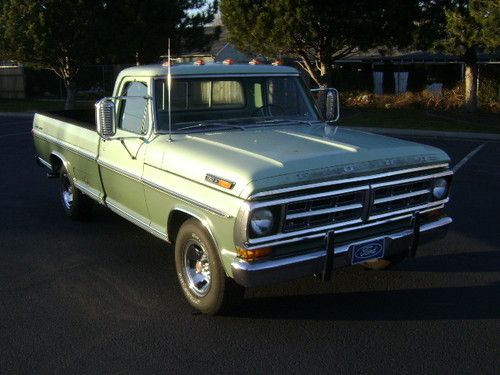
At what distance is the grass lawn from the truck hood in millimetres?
14042

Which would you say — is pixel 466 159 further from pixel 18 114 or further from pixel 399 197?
pixel 18 114

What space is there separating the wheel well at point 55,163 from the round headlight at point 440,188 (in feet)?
15.5

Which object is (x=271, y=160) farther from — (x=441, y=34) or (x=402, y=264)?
(x=441, y=34)

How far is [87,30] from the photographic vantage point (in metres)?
25.2

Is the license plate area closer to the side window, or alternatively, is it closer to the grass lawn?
the side window

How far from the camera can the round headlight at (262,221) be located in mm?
4105

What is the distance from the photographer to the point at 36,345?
4.27m

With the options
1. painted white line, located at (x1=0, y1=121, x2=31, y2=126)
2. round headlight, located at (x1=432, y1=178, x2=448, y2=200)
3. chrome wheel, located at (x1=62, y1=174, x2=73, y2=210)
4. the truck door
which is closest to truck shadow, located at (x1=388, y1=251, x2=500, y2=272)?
round headlight, located at (x1=432, y1=178, x2=448, y2=200)

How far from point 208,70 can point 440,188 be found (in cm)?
230

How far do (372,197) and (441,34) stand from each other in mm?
18070

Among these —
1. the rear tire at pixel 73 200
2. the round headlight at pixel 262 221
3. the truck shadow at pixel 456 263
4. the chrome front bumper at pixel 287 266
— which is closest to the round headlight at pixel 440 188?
the chrome front bumper at pixel 287 266

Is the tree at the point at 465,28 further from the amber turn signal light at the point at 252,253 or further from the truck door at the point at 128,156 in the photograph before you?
the amber turn signal light at the point at 252,253

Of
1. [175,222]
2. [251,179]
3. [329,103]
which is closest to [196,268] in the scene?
[175,222]

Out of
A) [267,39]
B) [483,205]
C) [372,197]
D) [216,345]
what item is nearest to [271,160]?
[372,197]
